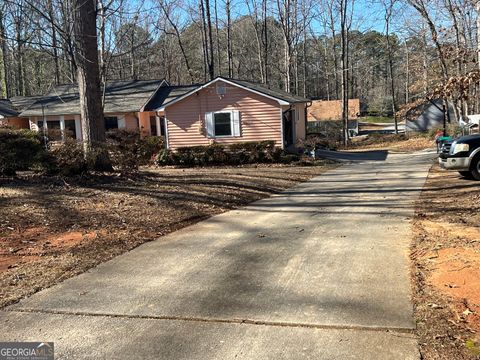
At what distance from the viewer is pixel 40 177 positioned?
11133mm

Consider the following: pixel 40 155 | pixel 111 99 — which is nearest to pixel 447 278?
pixel 40 155

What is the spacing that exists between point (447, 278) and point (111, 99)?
27808mm


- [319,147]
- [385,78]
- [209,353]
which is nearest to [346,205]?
[209,353]

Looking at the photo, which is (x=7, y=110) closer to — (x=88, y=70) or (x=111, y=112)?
(x=111, y=112)

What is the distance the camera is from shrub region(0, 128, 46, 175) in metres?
10.8

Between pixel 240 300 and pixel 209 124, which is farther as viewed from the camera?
pixel 209 124

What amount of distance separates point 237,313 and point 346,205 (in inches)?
242

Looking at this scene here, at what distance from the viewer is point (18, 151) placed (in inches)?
431

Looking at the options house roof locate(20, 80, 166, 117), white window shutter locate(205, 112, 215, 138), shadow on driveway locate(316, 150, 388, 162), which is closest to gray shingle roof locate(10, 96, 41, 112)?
house roof locate(20, 80, 166, 117)

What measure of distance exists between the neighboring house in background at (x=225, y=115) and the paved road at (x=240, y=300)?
47.1ft

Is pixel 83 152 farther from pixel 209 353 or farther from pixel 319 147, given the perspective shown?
pixel 319 147

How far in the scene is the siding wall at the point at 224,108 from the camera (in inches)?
845

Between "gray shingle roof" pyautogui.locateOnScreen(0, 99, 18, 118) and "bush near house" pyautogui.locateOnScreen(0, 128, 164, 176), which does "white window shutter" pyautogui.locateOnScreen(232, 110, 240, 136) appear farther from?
"gray shingle roof" pyautogui.locateOnScreen(0, 99, 18, 118)

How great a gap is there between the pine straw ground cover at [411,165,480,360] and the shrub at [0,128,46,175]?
28.4 ft
